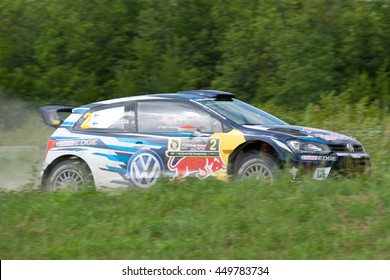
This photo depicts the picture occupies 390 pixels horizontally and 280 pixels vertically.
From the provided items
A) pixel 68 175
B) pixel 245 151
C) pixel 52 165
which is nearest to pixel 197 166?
pixel 245 151

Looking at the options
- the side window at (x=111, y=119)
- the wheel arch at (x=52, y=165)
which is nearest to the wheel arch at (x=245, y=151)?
the side window at (x=111, y=119)

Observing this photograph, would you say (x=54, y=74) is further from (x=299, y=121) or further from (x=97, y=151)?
(x=97, y=151)

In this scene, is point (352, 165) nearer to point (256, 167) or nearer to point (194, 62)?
point (256, 167)

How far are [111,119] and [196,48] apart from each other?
19225mm

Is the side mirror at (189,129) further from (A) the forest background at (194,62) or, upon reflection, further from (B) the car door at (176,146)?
(A) the forest background at (194,62)

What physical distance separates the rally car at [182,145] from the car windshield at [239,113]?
2cm

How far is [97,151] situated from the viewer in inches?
457

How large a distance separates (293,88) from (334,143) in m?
15.5

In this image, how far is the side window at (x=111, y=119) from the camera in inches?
464

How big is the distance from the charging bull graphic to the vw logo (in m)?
0.20

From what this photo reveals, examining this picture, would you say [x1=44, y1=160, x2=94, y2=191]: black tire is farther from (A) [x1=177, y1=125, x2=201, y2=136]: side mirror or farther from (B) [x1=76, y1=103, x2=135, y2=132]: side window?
(A) [x1=177, y1=125, x2=201, y2=136]: side mirror

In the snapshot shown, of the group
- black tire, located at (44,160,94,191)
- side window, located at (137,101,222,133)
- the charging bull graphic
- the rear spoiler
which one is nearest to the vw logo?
the charging bull graphic

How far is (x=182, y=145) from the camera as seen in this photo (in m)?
11.2

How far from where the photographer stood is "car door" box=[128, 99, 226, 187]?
11.1 meters
